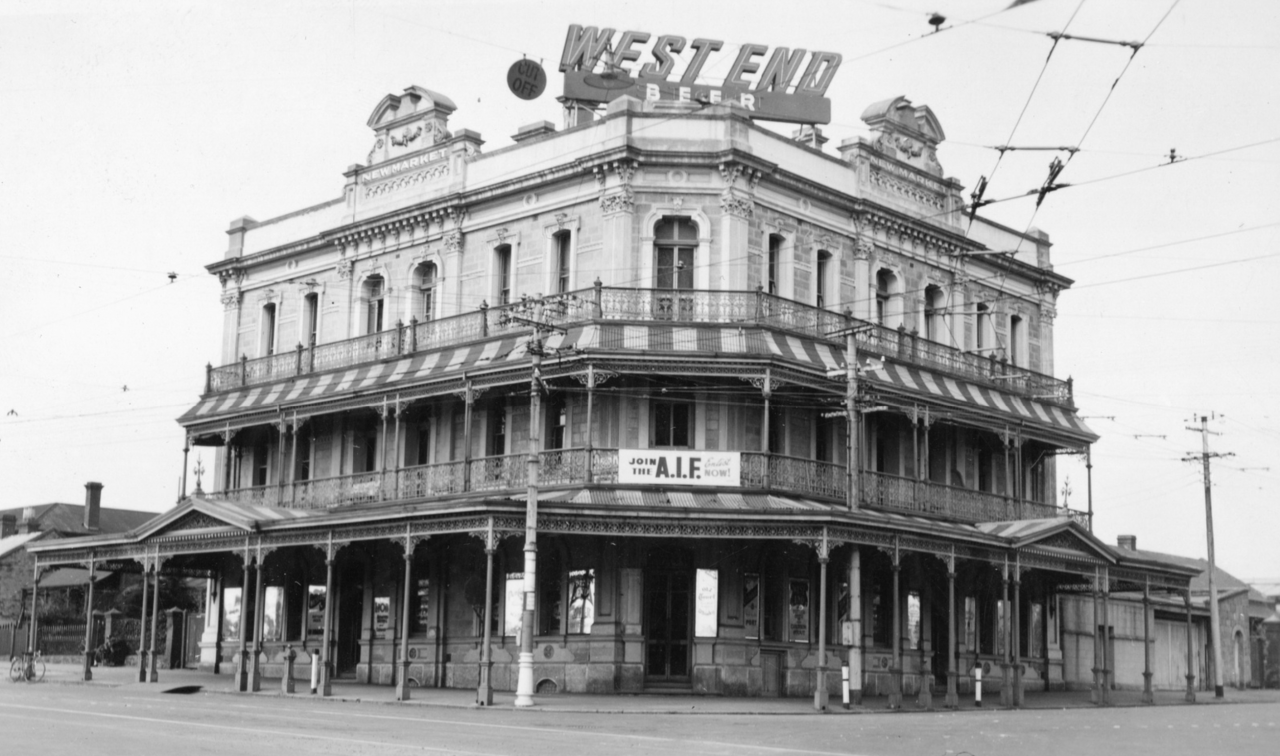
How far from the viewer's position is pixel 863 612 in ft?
119

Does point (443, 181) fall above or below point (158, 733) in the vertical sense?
above

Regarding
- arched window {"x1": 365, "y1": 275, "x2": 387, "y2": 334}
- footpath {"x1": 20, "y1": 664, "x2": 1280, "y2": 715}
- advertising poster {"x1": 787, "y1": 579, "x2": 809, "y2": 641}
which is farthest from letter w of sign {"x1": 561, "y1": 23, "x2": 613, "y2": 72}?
footpath {"x1": 20, "y1": 664, "x2": 1280, "y2": 715}

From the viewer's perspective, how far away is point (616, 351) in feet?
107

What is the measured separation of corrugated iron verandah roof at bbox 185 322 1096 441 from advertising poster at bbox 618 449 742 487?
221cm

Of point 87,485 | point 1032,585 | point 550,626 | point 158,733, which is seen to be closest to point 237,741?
point 158,733

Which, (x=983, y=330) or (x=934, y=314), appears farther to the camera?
(x=983, y=330)

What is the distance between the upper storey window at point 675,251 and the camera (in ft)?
113

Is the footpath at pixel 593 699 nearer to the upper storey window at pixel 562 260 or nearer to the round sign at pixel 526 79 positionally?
the upper storey window at pixel 562 260

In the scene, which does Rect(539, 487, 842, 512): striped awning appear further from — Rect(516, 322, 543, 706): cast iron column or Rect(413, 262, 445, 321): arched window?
Rect(413, 262, 445, 321): arched window

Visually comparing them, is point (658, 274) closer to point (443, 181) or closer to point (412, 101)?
point (443, 181)

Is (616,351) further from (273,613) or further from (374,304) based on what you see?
(273,613)

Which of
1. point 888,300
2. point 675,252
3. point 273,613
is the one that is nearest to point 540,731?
point 675,252

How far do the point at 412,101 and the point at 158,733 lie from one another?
24302 millimetres

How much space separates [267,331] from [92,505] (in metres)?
28.1
